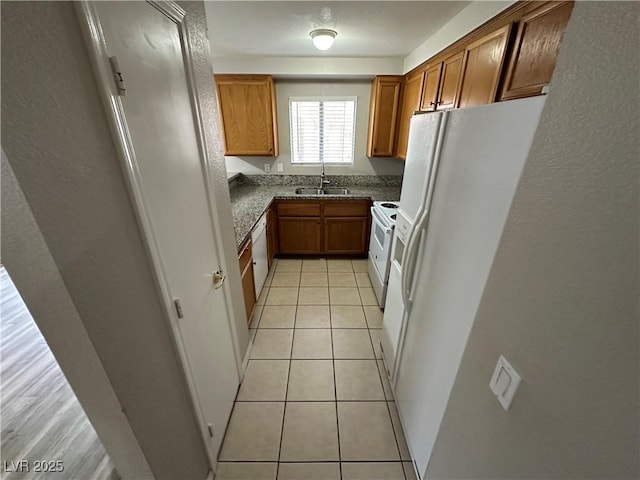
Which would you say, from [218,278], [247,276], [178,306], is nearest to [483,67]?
[218,278]

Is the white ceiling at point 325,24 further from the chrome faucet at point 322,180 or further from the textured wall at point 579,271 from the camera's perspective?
the textured wall at point 579,271

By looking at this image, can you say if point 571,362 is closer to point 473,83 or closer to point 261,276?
point 473,83

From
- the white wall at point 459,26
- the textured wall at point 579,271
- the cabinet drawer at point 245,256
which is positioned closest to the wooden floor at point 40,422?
the cabinet drawer at point 245,256

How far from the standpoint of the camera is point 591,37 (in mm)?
439

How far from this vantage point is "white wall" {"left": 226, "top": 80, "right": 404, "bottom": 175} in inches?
129

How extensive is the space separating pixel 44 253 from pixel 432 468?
1.56 meters

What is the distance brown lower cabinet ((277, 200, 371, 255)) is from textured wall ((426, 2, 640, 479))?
8.41 ft

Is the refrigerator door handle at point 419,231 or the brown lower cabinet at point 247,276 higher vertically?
the refrigerator door handle at point 419,231

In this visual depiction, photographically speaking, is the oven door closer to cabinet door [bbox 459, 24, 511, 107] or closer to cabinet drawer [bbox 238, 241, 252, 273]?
cabinet door [bbox 459, 24, 511, 107]

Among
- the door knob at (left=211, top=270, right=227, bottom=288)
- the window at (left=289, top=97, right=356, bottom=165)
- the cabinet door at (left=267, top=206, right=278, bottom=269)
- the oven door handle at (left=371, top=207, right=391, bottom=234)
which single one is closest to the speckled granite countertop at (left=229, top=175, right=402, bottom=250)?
the cabinet door at (left=267, top=206, right=278, bottom=269)

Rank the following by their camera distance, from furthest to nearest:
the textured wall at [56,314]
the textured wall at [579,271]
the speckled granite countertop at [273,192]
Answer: the speckled granite countertop at [273,192]
the textured wall at [56,314]
the textured wall at [579,271]

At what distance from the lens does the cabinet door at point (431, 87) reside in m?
2.16

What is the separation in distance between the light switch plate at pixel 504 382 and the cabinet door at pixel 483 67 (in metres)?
1.50

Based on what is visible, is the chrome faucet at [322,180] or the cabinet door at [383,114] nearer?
the cabinet door at [383,114]
